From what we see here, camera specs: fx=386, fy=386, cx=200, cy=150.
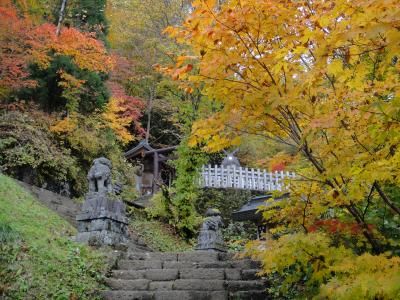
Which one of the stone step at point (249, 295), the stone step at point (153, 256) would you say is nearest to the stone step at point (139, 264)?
the stone step at point (153, 256)

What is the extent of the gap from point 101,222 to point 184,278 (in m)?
2.32

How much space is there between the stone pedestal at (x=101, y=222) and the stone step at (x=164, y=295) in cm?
172

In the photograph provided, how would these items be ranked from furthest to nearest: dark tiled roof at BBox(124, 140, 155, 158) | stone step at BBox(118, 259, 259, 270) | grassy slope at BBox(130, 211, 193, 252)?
1. dark tiled roof at BBox(124, 140, 155, 158)
2. grassy slope at BBox(130, 211, 193, 252)
3. stone step at BBox(118, 259, 259, 270)

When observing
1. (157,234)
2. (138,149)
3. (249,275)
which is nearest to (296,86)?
(249,275)

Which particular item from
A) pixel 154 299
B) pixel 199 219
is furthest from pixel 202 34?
pixel 199 219

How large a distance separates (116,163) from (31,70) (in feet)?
18.1

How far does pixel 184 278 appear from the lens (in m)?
7.07

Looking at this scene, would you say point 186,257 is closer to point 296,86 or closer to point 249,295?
point 249,295

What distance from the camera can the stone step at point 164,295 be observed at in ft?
20.5

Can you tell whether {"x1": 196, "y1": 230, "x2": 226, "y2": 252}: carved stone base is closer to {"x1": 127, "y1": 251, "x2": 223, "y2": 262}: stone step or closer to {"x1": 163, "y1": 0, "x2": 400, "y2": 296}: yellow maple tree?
{"x1": 127, "y1": 251, "x2": 223, "y2": 262}: stone step

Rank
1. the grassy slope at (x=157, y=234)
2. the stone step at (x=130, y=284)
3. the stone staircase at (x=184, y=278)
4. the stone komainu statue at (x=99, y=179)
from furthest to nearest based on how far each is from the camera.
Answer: the grassy slope at (x=157, y=234) → the stone komainu statue at (x=99, y=179) → the stone step at (x=130, y=284) → the stone staircase at (x=184, y=278)

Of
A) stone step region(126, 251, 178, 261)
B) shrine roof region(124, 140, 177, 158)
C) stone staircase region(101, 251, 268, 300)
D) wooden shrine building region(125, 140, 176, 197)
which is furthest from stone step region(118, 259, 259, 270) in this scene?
shrine roof region(124, 140, 177, 158)

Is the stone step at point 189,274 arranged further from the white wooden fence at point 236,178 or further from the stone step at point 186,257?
the white wooden fence at point 236,178

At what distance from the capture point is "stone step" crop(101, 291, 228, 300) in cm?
624
